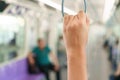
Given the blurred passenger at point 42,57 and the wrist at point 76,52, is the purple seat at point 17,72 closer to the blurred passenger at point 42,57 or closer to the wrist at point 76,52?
the blurred passenger at point 42,57

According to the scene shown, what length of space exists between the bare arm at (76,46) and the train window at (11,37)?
4.26 metres

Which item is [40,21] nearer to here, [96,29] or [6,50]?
[6,50]

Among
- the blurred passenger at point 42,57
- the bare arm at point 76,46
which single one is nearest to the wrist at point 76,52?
the bare arm at point 76,46

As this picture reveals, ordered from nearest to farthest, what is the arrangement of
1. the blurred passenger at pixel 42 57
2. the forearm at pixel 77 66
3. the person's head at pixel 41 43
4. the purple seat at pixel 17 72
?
the forearm at pixel 77 66
the purple seat at pixel 17 72
the person's head at pixel 41 43
the blurred passenger at pixel 42 57

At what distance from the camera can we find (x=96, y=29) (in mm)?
19547

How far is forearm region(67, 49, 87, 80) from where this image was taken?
0.91 metres

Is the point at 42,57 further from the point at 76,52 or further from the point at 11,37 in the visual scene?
the point at 76,52

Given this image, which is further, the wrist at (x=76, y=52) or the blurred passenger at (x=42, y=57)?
the blurred passenger at (x=42, y=57)

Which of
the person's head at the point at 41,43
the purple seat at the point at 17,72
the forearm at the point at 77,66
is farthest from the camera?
the person's head at the point at 41,43

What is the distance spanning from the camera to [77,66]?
91 centimetres

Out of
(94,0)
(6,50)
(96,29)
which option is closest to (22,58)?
(6,50)

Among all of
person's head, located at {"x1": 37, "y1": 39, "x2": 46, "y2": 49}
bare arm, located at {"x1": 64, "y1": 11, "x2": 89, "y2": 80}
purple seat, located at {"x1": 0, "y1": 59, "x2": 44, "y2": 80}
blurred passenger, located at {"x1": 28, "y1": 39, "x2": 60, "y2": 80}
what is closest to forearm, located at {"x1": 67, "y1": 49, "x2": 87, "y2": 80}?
bare arm, located at {"x1": 64, "y1": 11, "x2": 89, "y2": 80}

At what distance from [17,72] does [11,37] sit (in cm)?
81

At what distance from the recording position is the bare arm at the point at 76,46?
909 millimetres
